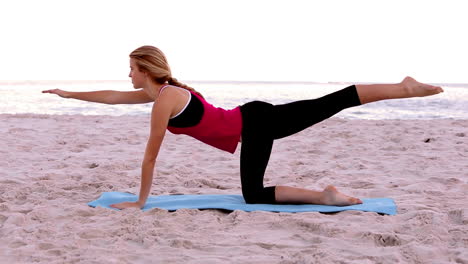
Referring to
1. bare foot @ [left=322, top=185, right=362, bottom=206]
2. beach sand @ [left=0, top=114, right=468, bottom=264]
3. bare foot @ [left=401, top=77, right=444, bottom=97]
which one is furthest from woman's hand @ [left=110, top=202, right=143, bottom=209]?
bare foot @ [left=401, top=77, right=444, bottom=97]

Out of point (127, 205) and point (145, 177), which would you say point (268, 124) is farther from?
point (127, 205)

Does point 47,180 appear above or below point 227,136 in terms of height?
below

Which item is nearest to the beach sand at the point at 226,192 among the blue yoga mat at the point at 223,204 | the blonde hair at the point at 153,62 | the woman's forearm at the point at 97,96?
the blue yoga mat at the point at 223,204

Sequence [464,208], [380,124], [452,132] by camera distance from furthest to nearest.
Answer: [380,124] → [452,132] → [464,208]

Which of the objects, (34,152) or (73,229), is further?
(34,152)

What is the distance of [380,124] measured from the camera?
7.81 metres

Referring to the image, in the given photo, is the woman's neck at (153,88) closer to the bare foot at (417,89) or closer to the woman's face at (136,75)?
the woman's face at (136,75)

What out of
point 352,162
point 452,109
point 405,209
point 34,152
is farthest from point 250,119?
point 452,109

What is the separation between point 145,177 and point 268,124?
0.77 m

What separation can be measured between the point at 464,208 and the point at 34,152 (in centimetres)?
410

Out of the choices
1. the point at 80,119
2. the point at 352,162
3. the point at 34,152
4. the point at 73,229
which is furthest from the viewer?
the point at 80,119

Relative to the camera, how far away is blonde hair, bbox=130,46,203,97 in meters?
3.09

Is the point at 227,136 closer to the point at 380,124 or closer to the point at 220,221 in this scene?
the point at 220,221

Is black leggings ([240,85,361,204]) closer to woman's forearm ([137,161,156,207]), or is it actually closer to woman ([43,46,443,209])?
woman ([43,46,443,209])
